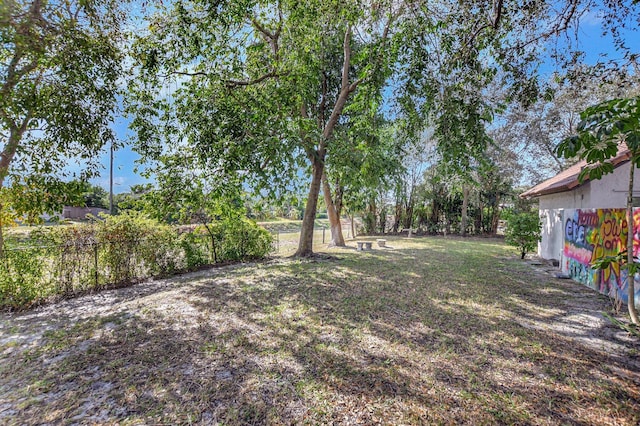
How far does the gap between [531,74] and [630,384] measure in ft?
17.0

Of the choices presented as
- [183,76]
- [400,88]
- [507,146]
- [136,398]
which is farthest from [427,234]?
[136,398]

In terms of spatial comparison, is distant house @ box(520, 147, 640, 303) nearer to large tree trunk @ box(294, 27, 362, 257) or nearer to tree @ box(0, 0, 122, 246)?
large tree trunk @ box(294, 27, 362, 257)

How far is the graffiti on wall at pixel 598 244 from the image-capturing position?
532 centimetres

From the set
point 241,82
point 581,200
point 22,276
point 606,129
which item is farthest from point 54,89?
point 581,200

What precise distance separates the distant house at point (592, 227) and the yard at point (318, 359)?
854 mm

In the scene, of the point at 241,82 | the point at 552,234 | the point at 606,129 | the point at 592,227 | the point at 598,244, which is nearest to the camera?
the point at 606,129

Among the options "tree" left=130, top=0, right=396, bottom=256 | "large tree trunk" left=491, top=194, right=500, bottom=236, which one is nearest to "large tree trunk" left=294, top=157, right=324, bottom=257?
"tree" left=130, top=0, right=396, bottom=256

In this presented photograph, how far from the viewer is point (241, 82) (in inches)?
311

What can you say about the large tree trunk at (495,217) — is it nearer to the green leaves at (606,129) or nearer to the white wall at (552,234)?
the white wall at (552,234)

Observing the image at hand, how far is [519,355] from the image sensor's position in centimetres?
343

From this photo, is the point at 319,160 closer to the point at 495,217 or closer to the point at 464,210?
the point at 464,210

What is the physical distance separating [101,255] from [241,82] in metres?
5.11

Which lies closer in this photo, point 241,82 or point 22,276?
point 22,276

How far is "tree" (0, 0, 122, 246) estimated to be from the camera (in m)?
4.08
